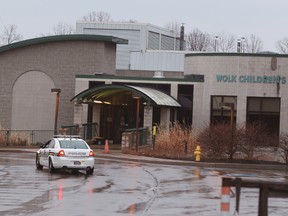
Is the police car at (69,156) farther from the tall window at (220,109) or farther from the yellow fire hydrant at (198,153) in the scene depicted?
the tall window at (220,109)

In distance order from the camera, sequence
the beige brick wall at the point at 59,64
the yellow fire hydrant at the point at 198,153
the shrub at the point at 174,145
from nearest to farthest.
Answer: the yellow fire hydrant at the point at 198,153
the shrub at the point at 174,145
the beige brick wall at the point at 59,64

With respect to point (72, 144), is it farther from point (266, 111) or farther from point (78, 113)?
point (266, 111)

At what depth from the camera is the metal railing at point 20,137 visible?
147 ft

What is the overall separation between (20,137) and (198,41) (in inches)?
2591

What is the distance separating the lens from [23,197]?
1762 centimetres

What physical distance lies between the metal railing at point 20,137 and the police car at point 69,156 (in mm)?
18378

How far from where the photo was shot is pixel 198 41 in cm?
10800

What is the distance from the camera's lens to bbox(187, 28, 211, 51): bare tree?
351ft

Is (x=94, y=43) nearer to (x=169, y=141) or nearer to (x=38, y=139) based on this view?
(x=38, y=139)

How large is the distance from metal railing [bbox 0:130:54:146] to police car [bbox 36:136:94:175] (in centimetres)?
1838

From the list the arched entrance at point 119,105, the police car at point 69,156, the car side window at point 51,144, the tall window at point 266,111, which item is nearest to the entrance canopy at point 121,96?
the arched entrance at point 119,105

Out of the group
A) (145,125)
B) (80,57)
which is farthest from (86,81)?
(145,125)

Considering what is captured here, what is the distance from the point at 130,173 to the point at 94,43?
25.2 meters

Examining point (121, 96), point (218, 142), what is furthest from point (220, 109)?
point (218, 142)
